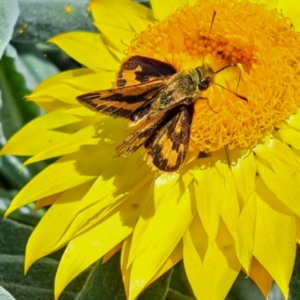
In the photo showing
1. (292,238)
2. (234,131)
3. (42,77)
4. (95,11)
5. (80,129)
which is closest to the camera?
(292,238)

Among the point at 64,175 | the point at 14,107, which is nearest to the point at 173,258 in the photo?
the point at 64,175

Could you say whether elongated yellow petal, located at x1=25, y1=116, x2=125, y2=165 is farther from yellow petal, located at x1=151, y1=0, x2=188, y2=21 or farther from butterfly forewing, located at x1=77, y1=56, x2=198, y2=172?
yellow petal, located at x1=151, y1=0, x2=188, y2=21

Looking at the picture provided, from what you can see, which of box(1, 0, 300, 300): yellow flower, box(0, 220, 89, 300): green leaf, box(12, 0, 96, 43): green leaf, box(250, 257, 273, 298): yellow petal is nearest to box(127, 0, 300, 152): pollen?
box(1, 0, 300, 300): yellow flower

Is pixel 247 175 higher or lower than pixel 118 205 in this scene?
higher

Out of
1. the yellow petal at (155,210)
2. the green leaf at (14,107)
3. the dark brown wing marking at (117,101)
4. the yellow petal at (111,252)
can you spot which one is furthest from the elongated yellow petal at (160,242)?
the green leaf at (14,107)

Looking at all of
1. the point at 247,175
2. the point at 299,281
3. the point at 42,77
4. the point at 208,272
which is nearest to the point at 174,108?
the point at 247,175

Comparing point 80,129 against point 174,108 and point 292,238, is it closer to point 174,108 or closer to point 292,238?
point 174,108
